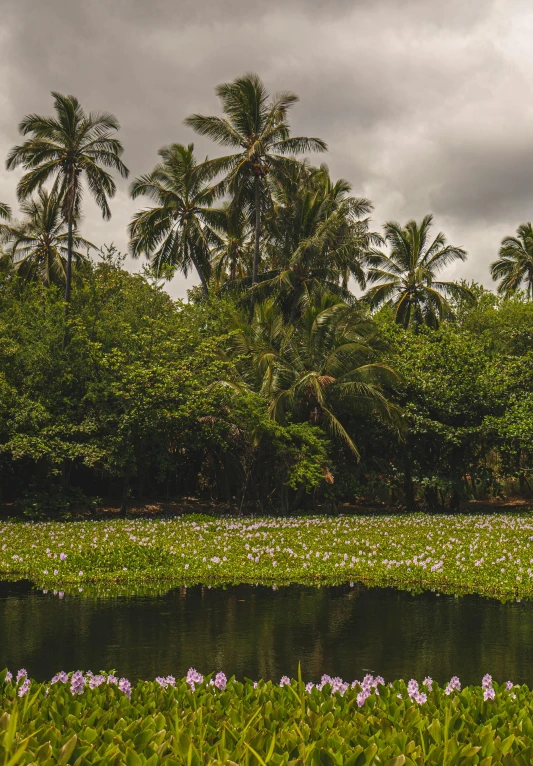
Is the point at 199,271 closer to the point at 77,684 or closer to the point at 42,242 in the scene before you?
the point at 42,242

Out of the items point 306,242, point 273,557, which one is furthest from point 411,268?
point 273,557

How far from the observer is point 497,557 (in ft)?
39.4

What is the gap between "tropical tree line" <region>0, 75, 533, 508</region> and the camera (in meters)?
21.1

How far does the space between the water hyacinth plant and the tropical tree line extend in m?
16.4

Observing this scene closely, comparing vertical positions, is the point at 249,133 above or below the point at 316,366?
above

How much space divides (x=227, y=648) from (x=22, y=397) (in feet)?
49.6

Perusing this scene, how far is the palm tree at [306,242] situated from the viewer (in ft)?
92.3

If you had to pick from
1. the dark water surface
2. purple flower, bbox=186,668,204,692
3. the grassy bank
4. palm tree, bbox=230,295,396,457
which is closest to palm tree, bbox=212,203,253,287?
palm tree, bbox=230,295,396,457

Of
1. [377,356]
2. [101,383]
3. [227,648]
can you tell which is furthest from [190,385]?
[227,648]

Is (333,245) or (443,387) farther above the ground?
(333,245)

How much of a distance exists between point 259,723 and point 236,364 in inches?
827

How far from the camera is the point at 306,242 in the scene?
27.5m

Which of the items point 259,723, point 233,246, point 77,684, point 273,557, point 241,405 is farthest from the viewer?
point 233,246

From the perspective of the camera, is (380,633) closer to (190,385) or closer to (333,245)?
(190,385)
